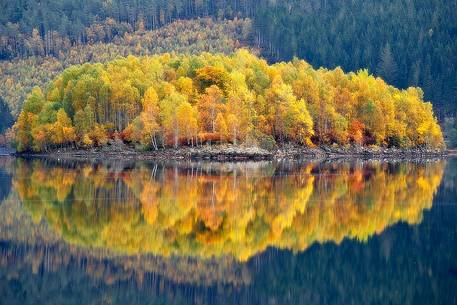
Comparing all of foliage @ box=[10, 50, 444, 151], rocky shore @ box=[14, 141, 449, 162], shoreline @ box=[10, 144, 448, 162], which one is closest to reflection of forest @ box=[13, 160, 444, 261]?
shoreline @ box=[10, 144, 448, 162]

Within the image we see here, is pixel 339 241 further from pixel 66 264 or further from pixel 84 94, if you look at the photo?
pixel 84 94

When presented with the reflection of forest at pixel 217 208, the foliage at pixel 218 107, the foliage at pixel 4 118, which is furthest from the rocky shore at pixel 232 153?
the foliage at pixel 4 118

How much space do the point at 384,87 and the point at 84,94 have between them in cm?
5435

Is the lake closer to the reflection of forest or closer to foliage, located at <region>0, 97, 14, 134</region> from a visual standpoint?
the reflection of forest

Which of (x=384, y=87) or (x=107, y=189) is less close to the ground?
(x=384, y=87)

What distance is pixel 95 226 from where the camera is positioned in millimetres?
38156

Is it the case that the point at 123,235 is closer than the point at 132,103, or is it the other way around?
the point at 123,235

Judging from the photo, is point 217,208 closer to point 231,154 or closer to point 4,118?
point 231,154

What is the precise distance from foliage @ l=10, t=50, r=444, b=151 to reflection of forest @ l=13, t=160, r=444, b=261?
3802cm

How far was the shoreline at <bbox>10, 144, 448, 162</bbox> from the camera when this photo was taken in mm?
105000

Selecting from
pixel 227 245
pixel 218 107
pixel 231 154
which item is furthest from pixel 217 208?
pixel 218 107

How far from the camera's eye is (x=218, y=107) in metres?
111

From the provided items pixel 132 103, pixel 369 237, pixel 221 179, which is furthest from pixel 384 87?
pixel 369 237

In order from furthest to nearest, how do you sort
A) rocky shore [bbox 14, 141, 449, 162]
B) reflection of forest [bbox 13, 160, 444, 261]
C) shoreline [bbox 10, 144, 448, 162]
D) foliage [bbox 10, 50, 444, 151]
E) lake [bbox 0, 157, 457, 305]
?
1. foliage [bbox 10, 50, 444, 151]
2. rocky shore [bbox 14, 141, 449, 162]
3. shoreline [bbox 10, 144, 448, 162]
4. reflection of forest [bbox 13, 160, 444, 261]
5. lake [bbox 0, 157, 457, 305]
